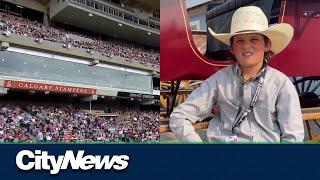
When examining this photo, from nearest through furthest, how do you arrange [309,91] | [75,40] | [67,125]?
1. [309,91]
2. [67,125]
3. [75,40]

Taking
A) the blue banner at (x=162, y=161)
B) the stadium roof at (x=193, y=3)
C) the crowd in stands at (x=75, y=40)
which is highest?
the crowd in stands at (x=75, y=40)

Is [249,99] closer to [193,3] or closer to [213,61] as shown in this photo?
[213,61]

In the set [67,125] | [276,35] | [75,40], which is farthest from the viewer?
[75,40]

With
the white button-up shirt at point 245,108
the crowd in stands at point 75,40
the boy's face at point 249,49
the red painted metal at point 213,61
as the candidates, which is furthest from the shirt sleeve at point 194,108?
the crowd in stands at point 75,40

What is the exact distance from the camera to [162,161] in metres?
0.71

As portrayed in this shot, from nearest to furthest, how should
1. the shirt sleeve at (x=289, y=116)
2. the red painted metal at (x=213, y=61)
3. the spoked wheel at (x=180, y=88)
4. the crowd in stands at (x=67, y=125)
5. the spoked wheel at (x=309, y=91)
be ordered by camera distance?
the shirt sleeve at (x=289, y=116) < the red painted metal at (x=213, y=61) < the spoked wheel at (x=309, y=91) < the spoked wheel at (x=180, y=88) < the crowd in stands at (x=67, y=125)

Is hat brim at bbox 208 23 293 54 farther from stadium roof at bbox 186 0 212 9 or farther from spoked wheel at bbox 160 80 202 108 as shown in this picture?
spoked wheel at bbox 160 80 202 108

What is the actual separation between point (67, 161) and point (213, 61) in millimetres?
1321

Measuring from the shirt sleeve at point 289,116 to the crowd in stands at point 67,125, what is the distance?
267 inches

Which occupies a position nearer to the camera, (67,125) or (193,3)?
(193,3)

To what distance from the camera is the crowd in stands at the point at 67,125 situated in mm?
8663

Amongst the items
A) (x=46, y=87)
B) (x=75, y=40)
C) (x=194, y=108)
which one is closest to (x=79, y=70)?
(x=75, y=40)

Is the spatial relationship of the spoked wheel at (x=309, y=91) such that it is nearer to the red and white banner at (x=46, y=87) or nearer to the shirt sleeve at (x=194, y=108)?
the shirt sleeve at (x=194, y=108)

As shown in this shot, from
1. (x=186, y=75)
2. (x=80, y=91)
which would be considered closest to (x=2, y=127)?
(x=80, y=91)
